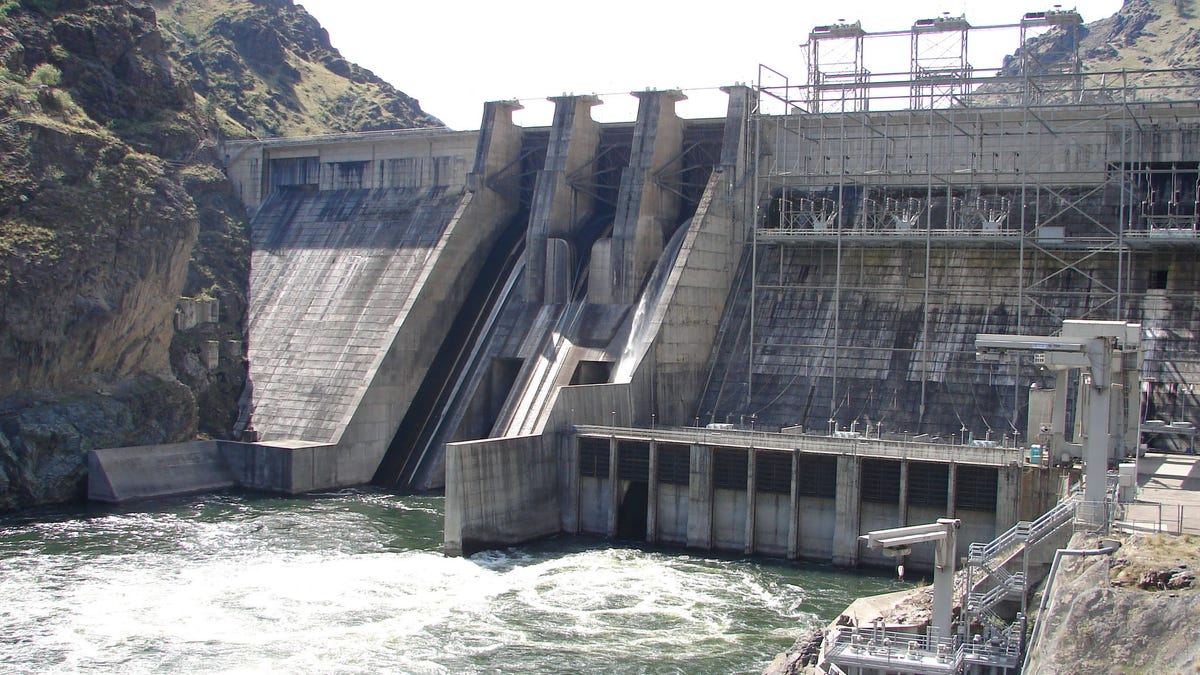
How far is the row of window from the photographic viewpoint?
33750 mm

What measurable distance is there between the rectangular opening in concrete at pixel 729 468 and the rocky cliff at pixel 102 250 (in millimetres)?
21572

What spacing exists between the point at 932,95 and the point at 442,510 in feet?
74.2

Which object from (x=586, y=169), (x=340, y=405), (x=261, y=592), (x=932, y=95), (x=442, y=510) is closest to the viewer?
(x=261, y=592)

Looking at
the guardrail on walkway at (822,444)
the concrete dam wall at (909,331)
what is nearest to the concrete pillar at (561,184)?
the concrete dam wall at (909,331)

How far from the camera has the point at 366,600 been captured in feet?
100

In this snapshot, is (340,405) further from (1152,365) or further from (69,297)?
(1152,365)

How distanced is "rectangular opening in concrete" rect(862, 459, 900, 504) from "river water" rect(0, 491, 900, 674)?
7.81 feet

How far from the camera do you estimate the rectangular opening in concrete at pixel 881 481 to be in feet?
113

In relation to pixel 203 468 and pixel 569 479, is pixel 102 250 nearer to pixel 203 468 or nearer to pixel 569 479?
pixel 203 468

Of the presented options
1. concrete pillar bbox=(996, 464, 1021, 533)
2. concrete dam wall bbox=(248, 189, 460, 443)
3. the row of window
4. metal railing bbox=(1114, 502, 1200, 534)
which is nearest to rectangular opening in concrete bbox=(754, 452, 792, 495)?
the row of window

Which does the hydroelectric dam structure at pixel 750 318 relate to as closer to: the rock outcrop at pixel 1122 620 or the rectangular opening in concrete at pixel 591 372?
the rectangular opening in concrete at pixel 591 372

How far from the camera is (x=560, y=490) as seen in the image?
3928cm

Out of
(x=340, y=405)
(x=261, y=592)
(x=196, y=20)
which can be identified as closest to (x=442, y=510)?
(x=340, y=405)

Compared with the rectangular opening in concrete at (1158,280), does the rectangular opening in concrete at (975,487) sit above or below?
below
